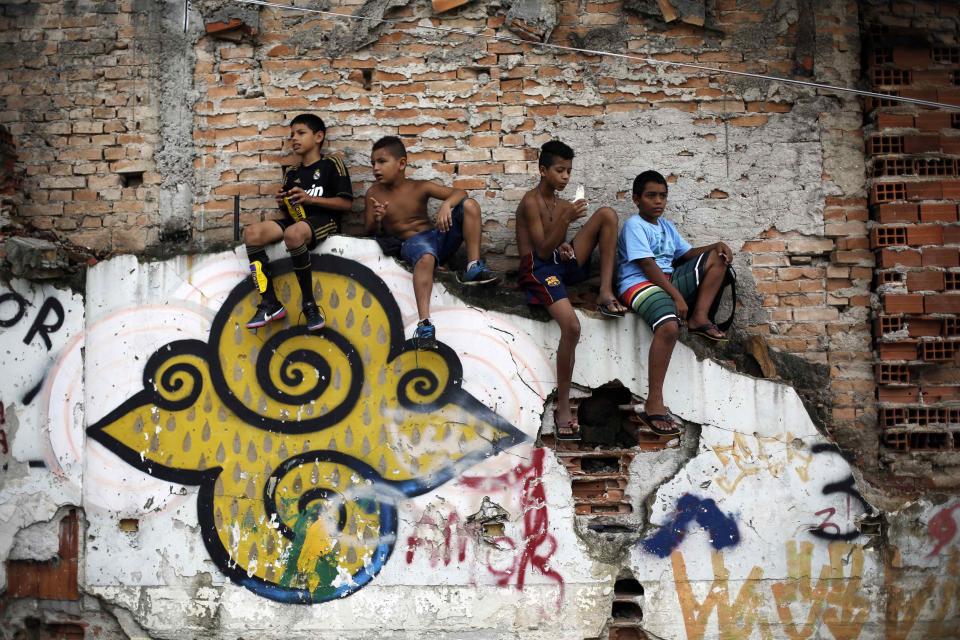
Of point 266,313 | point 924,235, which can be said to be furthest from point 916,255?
point 266,313

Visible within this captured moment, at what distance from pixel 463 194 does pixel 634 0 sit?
1749mm

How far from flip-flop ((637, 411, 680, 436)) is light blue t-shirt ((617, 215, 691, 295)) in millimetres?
727

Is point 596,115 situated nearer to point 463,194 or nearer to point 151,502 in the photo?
point 463,194

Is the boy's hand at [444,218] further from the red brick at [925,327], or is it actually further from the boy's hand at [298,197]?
the red brick at [925,327]

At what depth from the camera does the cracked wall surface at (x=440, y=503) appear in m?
5.44

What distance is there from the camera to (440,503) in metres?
5.48

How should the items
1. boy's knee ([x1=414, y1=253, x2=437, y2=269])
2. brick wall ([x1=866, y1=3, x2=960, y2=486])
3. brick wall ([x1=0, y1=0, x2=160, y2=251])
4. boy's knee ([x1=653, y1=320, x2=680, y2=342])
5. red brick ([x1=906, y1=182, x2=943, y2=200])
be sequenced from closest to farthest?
boy's knee ([x1=653, y1=320, x2=680, y2=342]) → boy's knee ([x1=414, y1=253, x2=437, y2=269]) → brick wall ([x1=866, y1=3, x2=960, y2=486]) → red brick ([x1=906, y1=182, x2=943, y2=200]) → brick wall ([x1=0, y1=0, x2=160, y2=251])

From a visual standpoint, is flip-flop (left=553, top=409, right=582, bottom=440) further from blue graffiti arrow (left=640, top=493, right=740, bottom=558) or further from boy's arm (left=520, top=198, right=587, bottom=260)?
boy's arm (left=520, top=198, right=587, bottom=260)

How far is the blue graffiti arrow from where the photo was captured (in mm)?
5469

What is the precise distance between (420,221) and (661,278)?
1453 mm

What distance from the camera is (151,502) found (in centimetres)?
554

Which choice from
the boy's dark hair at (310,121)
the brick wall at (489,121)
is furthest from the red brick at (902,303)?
the boy's dark hair at (310,121)

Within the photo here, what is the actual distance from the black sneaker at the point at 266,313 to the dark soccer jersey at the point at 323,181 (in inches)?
23.3

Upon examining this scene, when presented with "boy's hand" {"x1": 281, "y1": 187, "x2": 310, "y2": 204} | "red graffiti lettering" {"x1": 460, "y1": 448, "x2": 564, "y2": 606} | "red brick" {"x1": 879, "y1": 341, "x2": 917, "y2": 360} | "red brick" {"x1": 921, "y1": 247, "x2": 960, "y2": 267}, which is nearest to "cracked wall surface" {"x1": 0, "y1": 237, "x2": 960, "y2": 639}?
"red graffiti lettering" {"x1": 460, "y1": 448, "x2": 564, "y2": 606}
